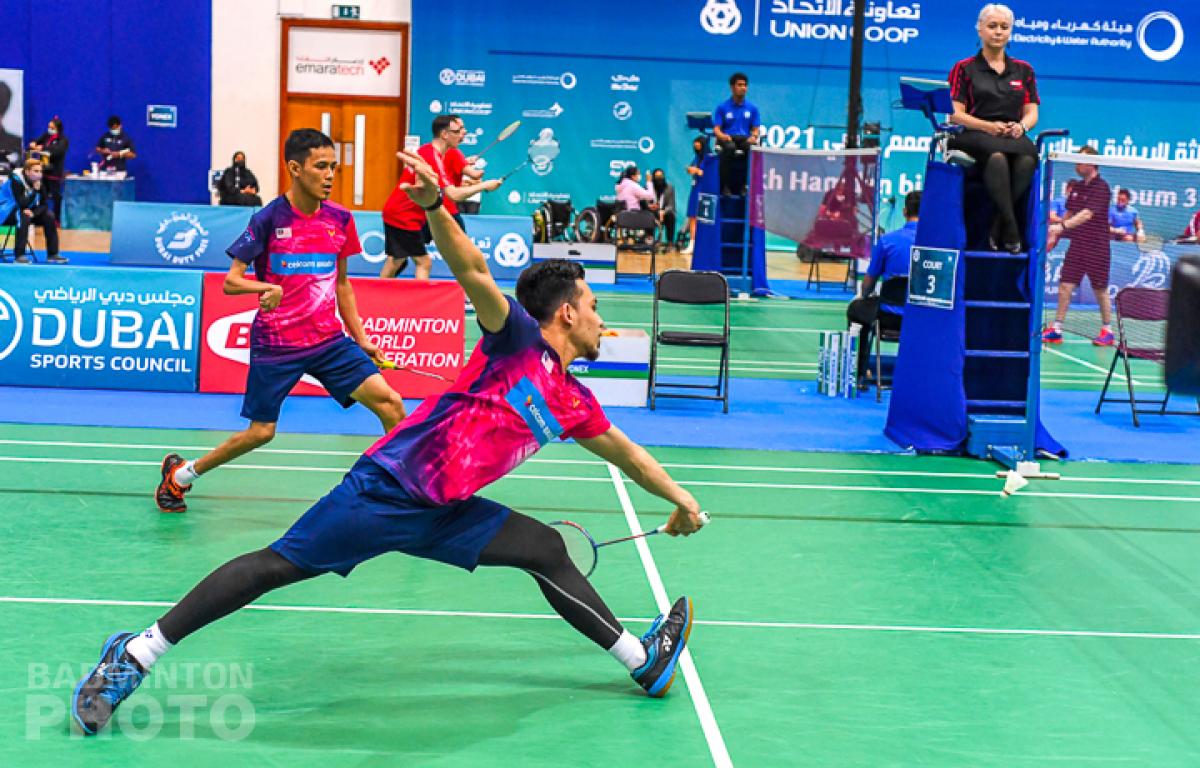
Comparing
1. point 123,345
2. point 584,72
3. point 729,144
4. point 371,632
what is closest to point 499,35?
point 584,72

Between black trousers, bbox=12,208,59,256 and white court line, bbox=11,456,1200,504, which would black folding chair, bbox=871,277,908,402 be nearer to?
white court line, bbox=11,456,1200,504

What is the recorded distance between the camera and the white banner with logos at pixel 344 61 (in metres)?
28.3

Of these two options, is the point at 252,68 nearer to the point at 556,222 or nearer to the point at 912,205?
the point at 556,222

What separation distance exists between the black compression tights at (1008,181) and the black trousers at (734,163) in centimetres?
970

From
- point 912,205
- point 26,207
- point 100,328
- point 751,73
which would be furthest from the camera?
point 751,73

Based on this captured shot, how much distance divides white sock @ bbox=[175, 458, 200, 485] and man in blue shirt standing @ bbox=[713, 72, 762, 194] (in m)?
12.9

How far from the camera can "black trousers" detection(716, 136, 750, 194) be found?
19453mm

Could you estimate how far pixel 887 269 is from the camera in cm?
1208

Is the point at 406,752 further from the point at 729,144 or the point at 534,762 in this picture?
the point at 729,144

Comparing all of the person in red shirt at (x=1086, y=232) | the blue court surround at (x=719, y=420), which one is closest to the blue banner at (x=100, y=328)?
the blue court surround at (x=719, y=420)

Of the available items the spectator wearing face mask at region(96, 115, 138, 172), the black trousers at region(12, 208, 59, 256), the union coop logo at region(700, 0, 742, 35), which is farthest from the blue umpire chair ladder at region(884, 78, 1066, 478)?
the spectator wearing face mask at region(96, 115, 138, 172)

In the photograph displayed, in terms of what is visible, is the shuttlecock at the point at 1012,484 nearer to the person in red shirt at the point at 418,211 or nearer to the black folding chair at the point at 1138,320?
the black folding chair at the point at 1138,320

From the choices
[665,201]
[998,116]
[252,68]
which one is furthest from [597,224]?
[998,116]

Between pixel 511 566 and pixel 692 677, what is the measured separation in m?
1.00
